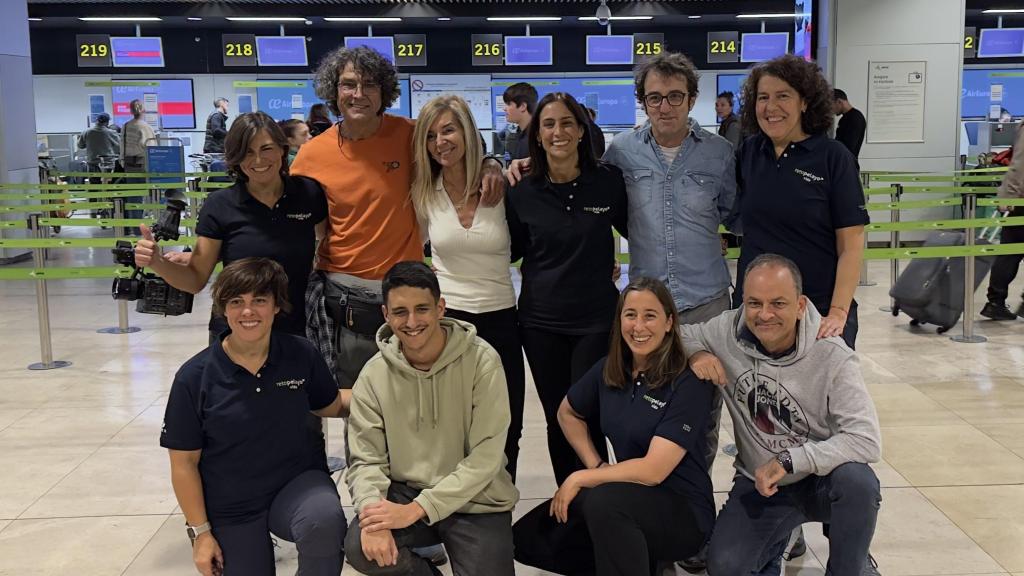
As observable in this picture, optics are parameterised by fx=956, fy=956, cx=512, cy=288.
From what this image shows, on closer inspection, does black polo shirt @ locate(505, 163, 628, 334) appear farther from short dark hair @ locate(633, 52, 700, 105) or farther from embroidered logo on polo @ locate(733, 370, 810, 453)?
embroidered logo on polo @ locate(733, 370, 810, 453)

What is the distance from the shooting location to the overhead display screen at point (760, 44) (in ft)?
62.1

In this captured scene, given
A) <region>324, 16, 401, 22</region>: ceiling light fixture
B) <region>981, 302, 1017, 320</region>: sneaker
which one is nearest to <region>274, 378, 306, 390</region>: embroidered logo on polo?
<region>981, 302, 1017, 320</region>: sneaker

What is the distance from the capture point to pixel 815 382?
8.92 feet

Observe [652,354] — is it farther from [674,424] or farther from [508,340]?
[508,340]

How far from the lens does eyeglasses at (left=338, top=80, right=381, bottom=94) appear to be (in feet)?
10.8

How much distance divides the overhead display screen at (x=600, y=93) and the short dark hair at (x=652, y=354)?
16.9 m

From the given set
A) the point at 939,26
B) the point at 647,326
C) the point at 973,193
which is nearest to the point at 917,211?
the point at 939,26

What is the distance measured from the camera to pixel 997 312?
7.37m

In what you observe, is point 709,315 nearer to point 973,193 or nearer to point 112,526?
point 112,526

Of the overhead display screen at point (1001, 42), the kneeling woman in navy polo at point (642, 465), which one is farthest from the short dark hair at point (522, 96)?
the overhead display screen at point (1001, 42)

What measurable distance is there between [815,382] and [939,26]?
915 centimetres

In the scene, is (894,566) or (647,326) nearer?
(647,326)

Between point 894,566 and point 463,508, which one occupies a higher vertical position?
point 463,508

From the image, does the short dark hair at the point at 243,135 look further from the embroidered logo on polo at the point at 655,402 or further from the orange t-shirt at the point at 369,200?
the embroidered logo on polo at the point at 655,402
